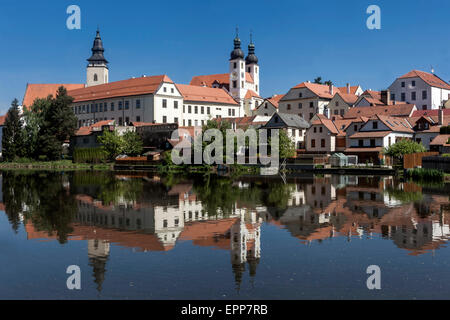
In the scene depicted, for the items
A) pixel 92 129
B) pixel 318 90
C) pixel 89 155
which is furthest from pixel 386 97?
pixel 89 155

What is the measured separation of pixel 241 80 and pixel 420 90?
1925 inches

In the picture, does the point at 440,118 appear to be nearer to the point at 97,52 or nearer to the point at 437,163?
the point at 437,163

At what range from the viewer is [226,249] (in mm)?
15055

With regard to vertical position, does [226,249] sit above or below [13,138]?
below

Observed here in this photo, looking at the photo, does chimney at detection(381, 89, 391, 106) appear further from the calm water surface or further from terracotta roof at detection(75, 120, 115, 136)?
the calm water surface

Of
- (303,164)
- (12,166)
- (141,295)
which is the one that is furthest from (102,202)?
(12,166)

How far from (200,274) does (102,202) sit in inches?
663

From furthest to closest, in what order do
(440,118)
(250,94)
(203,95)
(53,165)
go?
(250,94) → (203,95) → (53,165) → (440,118)

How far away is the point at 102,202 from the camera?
27.8 meters

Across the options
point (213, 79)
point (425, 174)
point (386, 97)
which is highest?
point (213, 79)

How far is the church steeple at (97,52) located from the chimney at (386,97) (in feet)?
261

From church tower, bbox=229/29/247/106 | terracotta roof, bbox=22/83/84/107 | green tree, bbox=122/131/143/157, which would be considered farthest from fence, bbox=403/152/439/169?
terracotta roof, bbox=22/83/84/107

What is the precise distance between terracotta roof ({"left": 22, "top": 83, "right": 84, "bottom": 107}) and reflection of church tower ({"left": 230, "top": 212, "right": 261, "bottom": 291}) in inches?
4818

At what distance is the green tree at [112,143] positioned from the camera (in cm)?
8288
